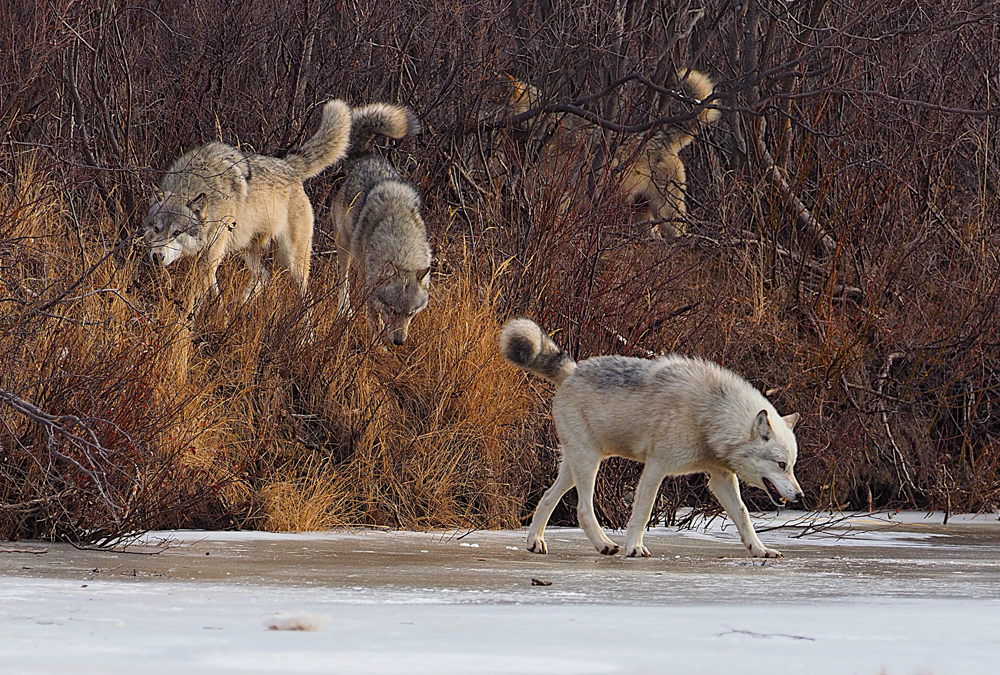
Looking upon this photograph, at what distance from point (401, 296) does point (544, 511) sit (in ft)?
12.6

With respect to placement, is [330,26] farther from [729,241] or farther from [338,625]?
[338,625]

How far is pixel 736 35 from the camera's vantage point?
14.5m

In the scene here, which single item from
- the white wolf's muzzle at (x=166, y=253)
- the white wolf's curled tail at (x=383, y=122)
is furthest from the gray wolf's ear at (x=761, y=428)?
the white wolf's curled tail at (x=383, y=122)

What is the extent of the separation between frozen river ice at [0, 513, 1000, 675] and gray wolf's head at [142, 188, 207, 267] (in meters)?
3.23

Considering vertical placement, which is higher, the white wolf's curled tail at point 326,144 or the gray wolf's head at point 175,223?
the white wolf's curled tail at point 326,144

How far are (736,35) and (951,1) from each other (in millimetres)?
2138

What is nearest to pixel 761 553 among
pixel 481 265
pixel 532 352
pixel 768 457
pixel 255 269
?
pixel 768 457

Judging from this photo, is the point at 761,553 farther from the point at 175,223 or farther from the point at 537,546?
the point at 175,223

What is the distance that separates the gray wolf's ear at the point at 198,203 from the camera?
11057 millimetres

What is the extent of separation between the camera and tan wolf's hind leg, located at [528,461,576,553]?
25.4 ft

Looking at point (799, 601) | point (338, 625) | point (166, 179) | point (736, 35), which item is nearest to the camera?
point (338, 625)

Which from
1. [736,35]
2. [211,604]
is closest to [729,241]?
Answer: [736,35]

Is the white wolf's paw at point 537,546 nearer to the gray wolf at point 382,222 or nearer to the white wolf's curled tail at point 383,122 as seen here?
the gray wolf at point 382,222

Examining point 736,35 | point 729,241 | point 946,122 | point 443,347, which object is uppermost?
point 736,35
